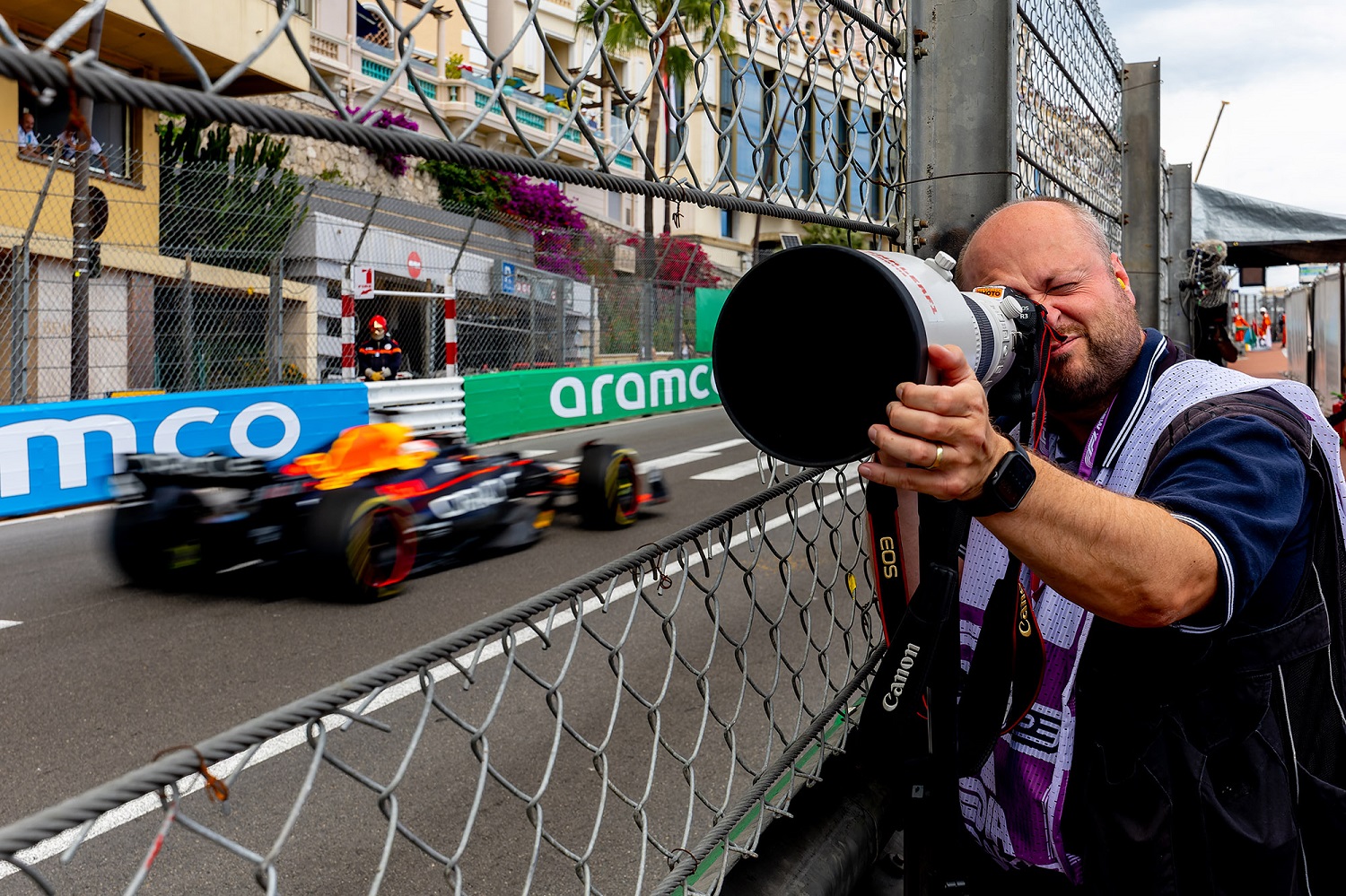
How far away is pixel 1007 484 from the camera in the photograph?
1.09 m

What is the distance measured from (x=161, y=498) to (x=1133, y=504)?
525 centimetres

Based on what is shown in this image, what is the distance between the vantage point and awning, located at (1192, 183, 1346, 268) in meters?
8.23

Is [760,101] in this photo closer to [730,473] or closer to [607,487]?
[607,487]

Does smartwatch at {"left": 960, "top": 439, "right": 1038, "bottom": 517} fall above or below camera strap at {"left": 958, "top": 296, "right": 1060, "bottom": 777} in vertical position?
above

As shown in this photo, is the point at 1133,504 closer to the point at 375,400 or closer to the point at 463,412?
the point at 375,400

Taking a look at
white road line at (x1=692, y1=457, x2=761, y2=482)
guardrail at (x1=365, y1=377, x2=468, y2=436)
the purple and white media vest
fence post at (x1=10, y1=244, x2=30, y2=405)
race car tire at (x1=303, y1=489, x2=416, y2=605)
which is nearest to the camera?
the purple and white media vest

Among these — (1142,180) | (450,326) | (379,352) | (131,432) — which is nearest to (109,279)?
(131,432)

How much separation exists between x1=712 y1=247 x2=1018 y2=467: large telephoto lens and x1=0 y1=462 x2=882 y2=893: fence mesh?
311mm

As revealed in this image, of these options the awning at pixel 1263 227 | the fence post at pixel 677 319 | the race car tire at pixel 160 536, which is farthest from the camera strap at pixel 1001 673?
the fence post at pixel 677 319

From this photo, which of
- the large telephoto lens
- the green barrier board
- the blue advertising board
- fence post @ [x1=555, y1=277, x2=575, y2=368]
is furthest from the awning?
the green barrier board

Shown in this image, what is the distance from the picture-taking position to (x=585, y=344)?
16.7m

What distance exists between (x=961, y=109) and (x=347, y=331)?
1136 cm

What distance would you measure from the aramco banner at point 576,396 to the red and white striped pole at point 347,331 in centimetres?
142

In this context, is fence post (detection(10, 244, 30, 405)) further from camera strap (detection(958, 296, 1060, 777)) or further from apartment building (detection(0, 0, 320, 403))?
camera strap (detection(958, 296, 1060, 777))
